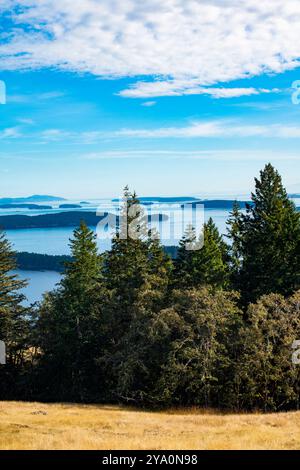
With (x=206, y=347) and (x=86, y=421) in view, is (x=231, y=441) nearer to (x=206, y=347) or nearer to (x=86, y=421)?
(x=86, y=421)

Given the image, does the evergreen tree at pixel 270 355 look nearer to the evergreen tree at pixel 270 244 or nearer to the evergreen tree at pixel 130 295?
the evergreen tree at pixel 270 244

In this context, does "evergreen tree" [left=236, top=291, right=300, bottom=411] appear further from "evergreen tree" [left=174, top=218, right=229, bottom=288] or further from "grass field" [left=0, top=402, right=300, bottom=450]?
"evergreen tree" [left=174, top=218, right=229, bottom=288]

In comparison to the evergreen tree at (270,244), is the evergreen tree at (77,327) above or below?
below

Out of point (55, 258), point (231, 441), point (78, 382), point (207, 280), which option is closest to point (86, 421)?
point (231, 441)

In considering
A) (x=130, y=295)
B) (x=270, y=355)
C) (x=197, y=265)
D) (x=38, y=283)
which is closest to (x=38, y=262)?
(x=38, y=283)

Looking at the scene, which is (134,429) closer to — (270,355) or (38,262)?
(270,355)

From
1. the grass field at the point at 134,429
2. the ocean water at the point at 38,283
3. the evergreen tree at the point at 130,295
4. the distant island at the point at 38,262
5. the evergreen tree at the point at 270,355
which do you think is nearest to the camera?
the grass field at the point at 134,429

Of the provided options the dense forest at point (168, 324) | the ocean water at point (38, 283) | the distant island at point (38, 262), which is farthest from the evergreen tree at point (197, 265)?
the distant island at point (38, 262)

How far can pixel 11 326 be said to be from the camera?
4619 centimetres

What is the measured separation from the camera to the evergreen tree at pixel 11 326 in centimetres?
4581

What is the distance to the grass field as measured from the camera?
18.8 meters

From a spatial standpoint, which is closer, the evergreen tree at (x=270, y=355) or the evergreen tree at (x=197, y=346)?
the evergreen tree at (x=270, y=355)

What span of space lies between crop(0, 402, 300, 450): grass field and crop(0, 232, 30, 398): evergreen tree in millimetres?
13434

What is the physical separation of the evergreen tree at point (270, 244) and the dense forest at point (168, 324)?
10cm
